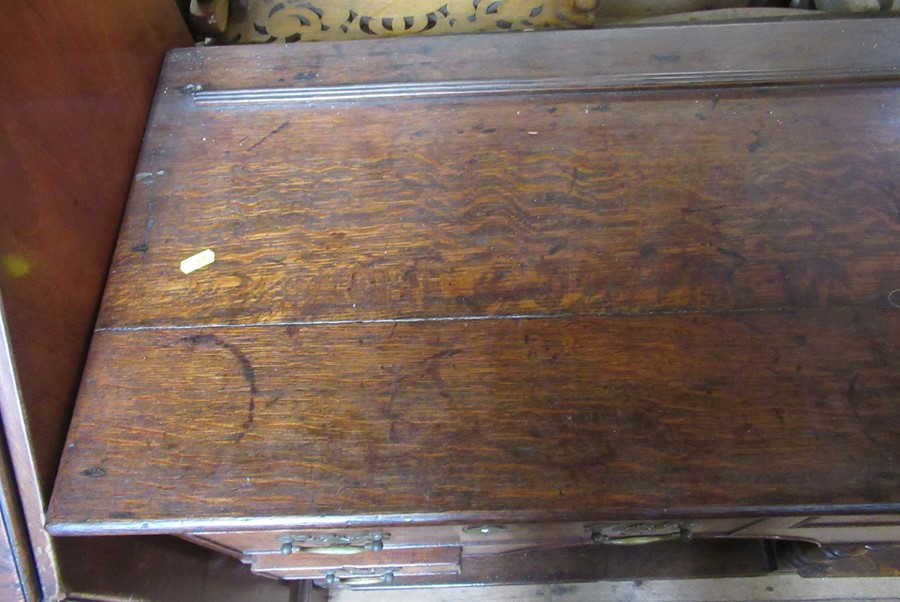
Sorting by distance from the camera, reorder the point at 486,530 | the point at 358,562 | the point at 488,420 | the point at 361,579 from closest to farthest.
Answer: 1. the point at 488,420
2. the point at 486,530
3. the point at 358,562
4. the point at 361,579

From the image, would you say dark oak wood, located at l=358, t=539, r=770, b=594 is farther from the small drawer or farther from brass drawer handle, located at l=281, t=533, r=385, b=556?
brass drawer handle, located at l=281, t=533, r=385, b=556

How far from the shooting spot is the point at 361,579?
1.18m

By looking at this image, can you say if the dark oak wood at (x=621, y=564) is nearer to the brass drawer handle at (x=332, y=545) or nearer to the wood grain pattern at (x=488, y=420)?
the brass drawer handle at (x=332, y=545)

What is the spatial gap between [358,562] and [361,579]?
180mm

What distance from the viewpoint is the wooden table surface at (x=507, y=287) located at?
2.05 ft

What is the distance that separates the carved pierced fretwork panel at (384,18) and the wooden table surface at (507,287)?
0.18 m

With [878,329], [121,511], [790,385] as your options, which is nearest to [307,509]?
[121,511]

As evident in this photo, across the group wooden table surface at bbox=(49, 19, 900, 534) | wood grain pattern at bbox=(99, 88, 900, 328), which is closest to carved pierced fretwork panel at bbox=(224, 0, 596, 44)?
wooden table surface at bbox=(49, 19, 900, 534)

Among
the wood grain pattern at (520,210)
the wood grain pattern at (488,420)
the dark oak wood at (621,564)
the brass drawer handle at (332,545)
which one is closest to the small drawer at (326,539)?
the brass drawer handle at (332,545)

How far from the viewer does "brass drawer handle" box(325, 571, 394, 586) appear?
1086 millimetres

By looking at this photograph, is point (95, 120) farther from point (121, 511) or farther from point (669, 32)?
point (669, 32)

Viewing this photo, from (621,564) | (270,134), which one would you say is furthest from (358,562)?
(270,134)

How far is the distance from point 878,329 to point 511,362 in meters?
0.41

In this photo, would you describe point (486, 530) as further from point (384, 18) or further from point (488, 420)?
point (384, 18)
